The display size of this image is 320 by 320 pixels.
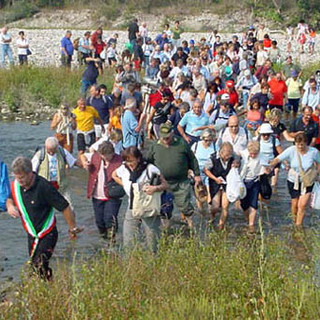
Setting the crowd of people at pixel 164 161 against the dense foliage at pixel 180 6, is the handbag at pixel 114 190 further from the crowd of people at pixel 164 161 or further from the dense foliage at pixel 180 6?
the dense foliage at pixel 180 6

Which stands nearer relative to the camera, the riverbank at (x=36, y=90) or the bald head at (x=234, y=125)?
the bald head at (x=234, y=125)

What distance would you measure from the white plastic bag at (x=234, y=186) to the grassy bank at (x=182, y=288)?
3.19m

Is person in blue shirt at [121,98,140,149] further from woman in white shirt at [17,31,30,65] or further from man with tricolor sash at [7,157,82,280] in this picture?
woman in white shirt at [17,31,30,65]

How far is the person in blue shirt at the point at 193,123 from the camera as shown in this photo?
15.0 metres

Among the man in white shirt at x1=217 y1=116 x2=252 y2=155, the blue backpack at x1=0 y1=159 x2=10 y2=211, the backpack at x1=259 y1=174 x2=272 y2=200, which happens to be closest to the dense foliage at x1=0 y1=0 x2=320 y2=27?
the man in white shirt at x1=217 y1=116 x2=252 y2=155

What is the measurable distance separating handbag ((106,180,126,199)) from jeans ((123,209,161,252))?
1.09 metres

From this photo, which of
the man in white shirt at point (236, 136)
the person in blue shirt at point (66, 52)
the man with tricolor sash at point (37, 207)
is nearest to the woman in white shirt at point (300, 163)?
the man in white shirt at point (236, 136)

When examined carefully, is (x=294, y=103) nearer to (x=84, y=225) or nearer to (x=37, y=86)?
(x=37, y=86)

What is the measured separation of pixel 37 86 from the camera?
83.9ft

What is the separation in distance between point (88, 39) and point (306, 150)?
64.1ft

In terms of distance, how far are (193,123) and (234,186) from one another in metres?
3.22

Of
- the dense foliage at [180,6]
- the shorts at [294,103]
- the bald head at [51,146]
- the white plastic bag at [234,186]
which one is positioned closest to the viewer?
the bald head at [51,146]

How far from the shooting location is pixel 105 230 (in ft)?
38.7

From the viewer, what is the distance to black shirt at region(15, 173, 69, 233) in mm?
8594
